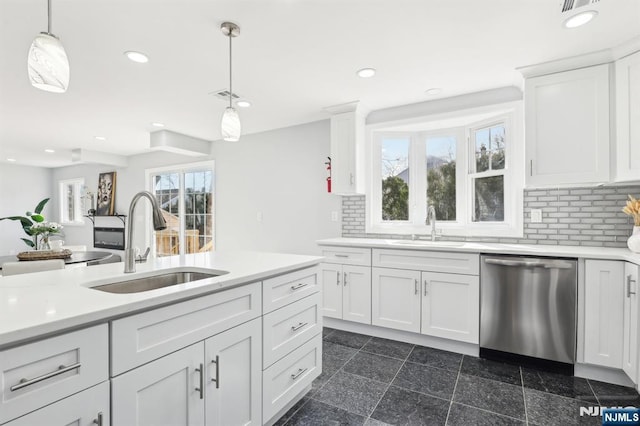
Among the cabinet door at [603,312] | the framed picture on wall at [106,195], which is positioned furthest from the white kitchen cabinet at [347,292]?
the framed picture on wall at [106,195]

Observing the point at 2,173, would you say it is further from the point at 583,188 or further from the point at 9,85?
the point at 583,188

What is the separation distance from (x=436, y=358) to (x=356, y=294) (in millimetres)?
877

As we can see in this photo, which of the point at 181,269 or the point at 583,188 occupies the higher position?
the point at 583,188

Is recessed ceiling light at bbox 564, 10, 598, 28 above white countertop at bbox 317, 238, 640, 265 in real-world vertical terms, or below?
above

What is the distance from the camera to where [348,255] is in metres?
3.12

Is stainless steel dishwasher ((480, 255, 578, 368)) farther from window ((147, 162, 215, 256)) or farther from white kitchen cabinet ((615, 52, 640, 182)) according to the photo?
window ((147, 162, 215, 256))

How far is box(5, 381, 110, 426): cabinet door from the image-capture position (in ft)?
2.62

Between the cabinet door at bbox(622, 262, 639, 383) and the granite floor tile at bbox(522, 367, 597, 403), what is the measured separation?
27 cm

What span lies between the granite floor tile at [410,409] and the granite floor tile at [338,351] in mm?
583

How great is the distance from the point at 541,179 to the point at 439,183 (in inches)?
41.0

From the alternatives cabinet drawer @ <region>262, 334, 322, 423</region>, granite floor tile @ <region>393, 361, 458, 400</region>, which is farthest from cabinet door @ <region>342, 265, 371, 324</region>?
cabinet drawer @ <region>262, 334, 322, 423</region>

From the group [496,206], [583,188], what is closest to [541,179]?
[583,188]

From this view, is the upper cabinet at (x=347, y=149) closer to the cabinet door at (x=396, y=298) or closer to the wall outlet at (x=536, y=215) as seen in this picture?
the cabinet door at (x=396, y=298)

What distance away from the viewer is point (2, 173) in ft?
22.5
